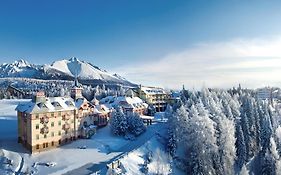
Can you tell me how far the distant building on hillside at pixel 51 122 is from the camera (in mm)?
59000

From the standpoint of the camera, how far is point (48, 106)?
62.1 meters

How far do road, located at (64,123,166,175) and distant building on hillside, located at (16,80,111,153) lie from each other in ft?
36.7

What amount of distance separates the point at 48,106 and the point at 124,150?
17.8m

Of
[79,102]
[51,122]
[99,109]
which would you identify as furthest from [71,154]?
[99,109]

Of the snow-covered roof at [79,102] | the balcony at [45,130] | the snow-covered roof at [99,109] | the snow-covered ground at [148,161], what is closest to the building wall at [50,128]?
the balcony at [45,130]

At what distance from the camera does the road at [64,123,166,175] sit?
50188mm

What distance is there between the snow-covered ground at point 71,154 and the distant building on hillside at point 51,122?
1818 mm

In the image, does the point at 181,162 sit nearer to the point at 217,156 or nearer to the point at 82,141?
the point at 217,156

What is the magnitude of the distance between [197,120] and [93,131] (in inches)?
1012

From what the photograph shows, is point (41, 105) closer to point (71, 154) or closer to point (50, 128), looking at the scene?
point (50, 128)

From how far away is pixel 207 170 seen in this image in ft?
182

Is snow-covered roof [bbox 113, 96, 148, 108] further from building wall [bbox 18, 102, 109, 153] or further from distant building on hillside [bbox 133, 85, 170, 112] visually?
building wall [bbox 18, 102, 109, 153]

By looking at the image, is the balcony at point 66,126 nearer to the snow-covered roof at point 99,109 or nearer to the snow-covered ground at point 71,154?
the snow-covered ground at point 71,154

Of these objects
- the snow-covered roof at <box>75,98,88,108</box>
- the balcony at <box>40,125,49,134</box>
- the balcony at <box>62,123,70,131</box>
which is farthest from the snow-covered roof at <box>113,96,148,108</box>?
the balcony at <box>40,125,49,134</box>
